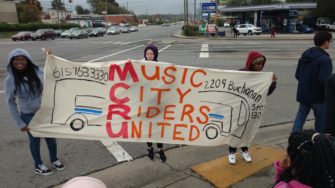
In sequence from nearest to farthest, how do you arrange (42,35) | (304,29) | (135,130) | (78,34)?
1. (135,130)
2. (42,35)
3. (78,34)
4. (304,29)

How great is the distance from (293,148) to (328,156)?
0.22 m

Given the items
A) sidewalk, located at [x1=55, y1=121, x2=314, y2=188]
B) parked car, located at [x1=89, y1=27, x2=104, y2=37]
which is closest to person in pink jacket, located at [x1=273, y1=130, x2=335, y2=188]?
sidewalk, located at [x1=55, y1=121, x2=314, y2=188]

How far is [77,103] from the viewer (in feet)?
12.9

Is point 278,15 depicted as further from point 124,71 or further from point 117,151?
point 124,71

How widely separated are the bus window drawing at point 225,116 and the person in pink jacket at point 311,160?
6.64 ft

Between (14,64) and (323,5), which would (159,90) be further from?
(323,5)

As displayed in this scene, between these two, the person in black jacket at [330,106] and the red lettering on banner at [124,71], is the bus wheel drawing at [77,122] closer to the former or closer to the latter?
the red lettering on banner at [124,71]

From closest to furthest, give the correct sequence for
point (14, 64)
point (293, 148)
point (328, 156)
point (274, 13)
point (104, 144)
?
point (328, 156) → point (293, 148) → point (14, 64) → point (104, 144) → point (274, 13)

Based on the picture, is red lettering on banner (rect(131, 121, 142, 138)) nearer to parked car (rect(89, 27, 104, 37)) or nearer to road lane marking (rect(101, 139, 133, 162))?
road lane marking (rect(101, 139, 133, 162))

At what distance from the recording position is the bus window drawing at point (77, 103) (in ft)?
12.8

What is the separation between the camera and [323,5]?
5841cm

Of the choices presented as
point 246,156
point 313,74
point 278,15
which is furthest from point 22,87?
point 278,15

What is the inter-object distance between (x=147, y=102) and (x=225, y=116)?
966mm

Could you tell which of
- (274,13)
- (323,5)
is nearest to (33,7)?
(274,13)
